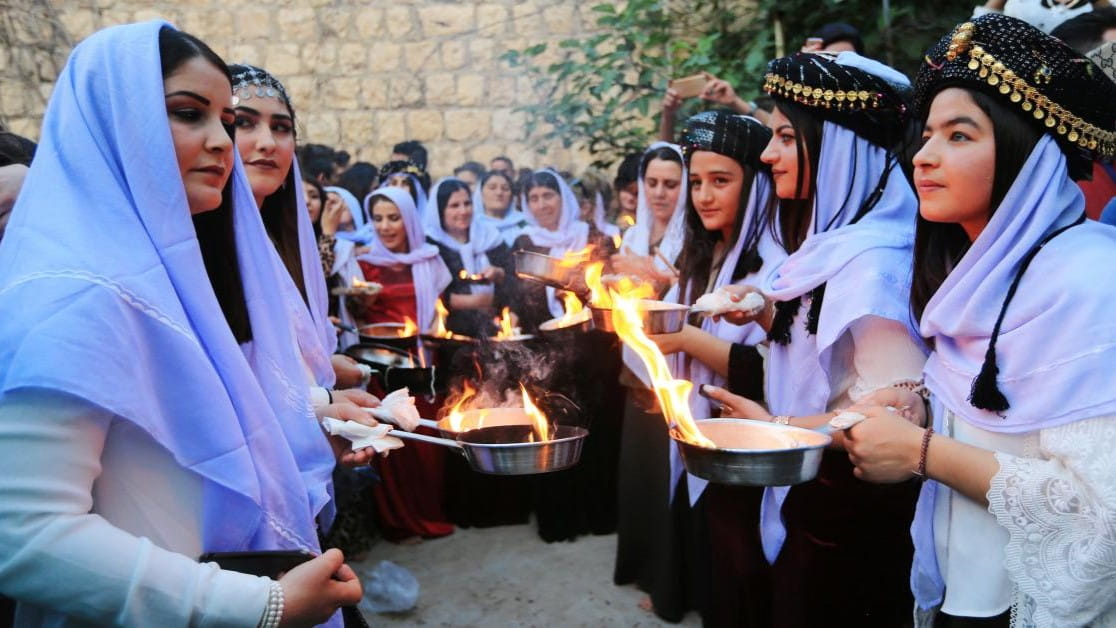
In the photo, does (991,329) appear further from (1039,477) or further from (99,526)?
(99,526)

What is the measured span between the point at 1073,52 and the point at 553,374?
294 cm

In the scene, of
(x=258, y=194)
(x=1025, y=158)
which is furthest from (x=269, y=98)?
(x=1025, y=158)

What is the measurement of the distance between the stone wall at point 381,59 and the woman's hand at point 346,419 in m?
9.90

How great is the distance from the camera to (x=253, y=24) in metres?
12.0

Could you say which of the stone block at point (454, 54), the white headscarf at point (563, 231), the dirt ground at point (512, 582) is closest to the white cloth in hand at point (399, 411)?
the dirt ground at point (512, 582)

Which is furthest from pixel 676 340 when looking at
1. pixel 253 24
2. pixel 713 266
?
pixel 253 24

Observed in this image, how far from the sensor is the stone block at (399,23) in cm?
1191

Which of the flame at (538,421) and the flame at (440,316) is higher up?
the flame at (538,421)

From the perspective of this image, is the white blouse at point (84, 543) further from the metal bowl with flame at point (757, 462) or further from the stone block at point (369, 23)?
the stone block at point (369, 23)

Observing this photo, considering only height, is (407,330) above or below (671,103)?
below

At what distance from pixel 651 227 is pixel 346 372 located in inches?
110

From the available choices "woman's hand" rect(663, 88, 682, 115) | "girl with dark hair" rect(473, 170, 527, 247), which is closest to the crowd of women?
"woman's hand" rect(663, 88, 682, 115)

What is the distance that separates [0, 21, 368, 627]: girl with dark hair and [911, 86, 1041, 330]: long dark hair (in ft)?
6.30

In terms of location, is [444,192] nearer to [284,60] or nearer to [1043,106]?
[1043,106]
